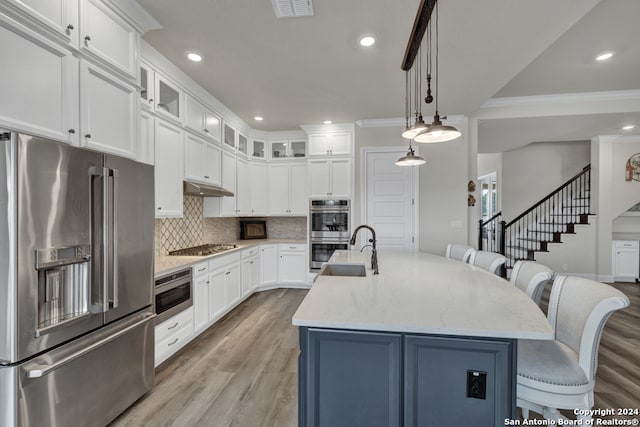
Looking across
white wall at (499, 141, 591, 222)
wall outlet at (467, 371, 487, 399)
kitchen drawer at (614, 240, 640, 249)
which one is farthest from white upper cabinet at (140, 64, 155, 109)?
kitchen drawer at (614, 240, 640, 249)

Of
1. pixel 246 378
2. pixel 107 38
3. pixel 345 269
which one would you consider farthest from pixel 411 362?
pixel 107 38

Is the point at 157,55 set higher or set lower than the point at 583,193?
higher

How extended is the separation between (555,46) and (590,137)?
3.83m

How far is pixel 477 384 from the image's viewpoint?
1156 millimetres

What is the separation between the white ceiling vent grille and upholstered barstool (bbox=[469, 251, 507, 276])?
7.90 feet

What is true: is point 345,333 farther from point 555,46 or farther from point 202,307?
point 555,46

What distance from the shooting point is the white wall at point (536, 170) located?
6.33 m

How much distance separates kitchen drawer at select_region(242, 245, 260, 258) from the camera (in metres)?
4.10

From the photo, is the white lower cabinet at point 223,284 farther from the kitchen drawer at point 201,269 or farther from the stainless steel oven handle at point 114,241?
the stainless steel oven handle at point 114,241

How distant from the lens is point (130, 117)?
1982mm

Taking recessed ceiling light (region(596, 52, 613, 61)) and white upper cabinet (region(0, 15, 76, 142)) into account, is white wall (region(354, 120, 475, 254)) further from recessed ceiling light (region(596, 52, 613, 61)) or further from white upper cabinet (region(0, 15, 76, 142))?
white upper cabinet (region(0, 15, 76, 142))

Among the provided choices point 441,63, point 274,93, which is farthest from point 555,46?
point 274,93

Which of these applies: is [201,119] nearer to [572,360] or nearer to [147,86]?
Answer: [147,86]

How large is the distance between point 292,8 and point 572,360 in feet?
8.70
